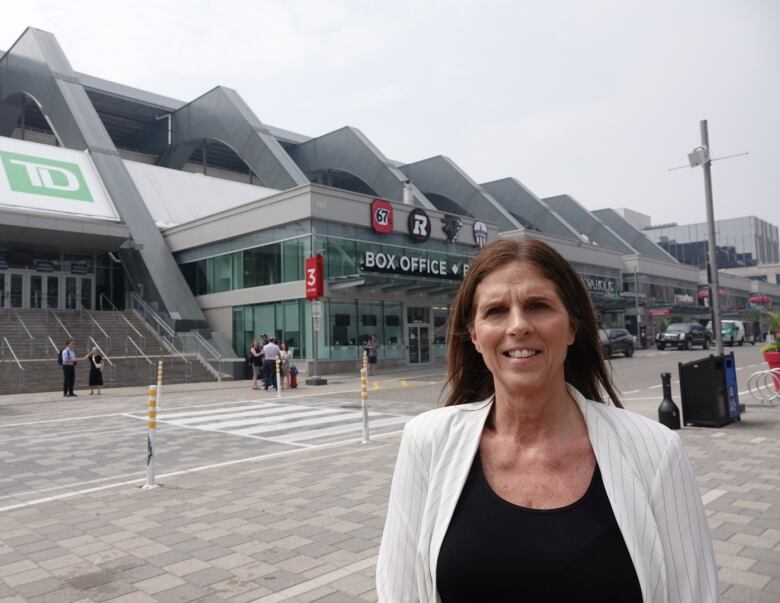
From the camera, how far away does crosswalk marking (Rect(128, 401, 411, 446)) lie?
34.7 feet

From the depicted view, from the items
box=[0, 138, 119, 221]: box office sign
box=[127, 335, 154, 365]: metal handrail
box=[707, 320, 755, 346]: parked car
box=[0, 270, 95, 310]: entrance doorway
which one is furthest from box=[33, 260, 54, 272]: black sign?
box=[707, 320, 755, 346]: parked car

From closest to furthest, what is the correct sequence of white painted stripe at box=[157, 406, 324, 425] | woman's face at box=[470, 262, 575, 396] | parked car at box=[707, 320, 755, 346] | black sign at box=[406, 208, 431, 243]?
1. woman's face at box=[470, 262, 575, 396]
2. white painted stripe at box=[157, 406, 324, 425]
3. black sign at box=[406, 208, 431, 243]
4. parked car at box=[707, 320, 755, 346]

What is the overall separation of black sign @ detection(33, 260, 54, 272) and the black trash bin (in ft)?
108

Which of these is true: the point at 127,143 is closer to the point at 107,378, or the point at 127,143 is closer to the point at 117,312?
the point at 117,312

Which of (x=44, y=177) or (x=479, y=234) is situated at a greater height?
(x=44, y=177)

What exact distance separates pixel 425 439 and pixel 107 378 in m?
24.0

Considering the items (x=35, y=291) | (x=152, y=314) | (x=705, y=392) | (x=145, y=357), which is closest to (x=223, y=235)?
(x=152, y=314)

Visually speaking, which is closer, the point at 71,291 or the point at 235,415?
the point at 235,415

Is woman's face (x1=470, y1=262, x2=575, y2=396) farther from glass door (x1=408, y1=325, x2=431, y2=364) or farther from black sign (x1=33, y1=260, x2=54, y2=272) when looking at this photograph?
black sign (x1=33, y1=260, x2=54, y2=272)

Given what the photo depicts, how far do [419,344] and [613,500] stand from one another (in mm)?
30493

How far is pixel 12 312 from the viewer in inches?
1103

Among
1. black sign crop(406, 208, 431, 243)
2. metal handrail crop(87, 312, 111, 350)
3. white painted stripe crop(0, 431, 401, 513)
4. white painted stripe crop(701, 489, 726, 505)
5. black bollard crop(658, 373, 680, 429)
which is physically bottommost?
white painted stripe crop(0, 431, 401, 513)

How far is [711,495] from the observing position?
5621 mm

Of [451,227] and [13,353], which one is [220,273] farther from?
[451,227]
